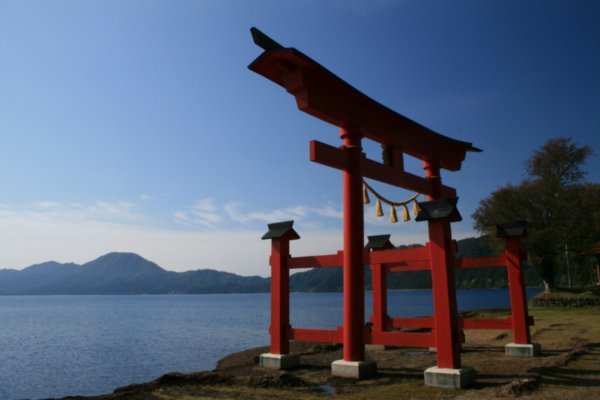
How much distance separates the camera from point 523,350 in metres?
10.5

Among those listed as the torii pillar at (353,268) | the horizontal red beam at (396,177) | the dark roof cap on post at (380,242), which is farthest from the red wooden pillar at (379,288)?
the torii pillar at (353,268)

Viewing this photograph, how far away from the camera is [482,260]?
11.0 meters

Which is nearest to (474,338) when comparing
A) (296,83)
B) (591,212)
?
(296,83)

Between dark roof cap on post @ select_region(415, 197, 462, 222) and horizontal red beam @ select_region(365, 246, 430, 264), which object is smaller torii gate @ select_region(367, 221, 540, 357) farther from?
dark roof cap on post @ select_region(415, 197, 462, 222)

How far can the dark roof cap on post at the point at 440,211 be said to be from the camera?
25.6 feet

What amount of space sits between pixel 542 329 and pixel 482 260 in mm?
7371

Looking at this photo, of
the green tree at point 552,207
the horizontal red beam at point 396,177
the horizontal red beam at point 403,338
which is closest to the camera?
the horizontal red beam at point 403,338

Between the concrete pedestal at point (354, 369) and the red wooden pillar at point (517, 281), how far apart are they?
14.5 feet

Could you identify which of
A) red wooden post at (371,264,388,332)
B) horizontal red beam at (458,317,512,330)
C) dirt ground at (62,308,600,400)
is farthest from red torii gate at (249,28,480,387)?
horizontal red beam at (458,317,512,330)

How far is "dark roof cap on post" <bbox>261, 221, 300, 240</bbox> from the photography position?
10477 millimetres

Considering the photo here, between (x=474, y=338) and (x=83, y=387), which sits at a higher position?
(x=474, y=338)

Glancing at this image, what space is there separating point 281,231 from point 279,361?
2.98 m

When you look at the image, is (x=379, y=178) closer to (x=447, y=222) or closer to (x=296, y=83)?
(x=447, y=222)

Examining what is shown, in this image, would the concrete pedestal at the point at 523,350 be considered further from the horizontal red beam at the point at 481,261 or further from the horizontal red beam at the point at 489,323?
the horizontal red beam at the point at 481,261
